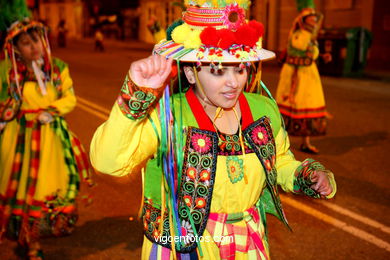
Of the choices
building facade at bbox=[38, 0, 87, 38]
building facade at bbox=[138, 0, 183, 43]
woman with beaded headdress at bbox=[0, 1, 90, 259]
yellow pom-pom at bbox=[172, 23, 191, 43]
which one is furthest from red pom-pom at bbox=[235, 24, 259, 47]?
building facade at bbox=[38, 0, 87, 38]

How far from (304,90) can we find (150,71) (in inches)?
224

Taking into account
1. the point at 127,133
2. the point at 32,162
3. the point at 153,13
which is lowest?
the point at 32,162

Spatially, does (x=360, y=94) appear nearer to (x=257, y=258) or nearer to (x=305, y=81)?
(x=305, y=81)

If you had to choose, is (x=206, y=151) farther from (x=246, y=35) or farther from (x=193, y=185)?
(x=246, y=35)

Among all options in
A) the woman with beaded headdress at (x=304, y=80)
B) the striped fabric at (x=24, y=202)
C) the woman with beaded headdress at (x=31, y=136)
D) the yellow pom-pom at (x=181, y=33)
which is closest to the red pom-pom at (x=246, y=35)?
the yellow pom-pom at (x=181, y=33)

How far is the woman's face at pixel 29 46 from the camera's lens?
3951mm

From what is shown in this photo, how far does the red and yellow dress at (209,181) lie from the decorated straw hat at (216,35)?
0.73ft

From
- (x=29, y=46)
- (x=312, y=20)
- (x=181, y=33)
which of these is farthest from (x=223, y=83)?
(x=312, y=20)

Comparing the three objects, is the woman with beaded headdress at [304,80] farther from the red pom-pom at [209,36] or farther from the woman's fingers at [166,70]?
the woman's fingers at [166,70]

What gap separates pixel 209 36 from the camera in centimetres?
198

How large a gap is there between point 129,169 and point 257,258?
0.80 meters

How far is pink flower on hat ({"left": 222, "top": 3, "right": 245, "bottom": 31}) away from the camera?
204cm

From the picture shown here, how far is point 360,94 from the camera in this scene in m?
11.7

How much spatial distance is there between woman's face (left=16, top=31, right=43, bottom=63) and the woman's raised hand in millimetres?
2518
